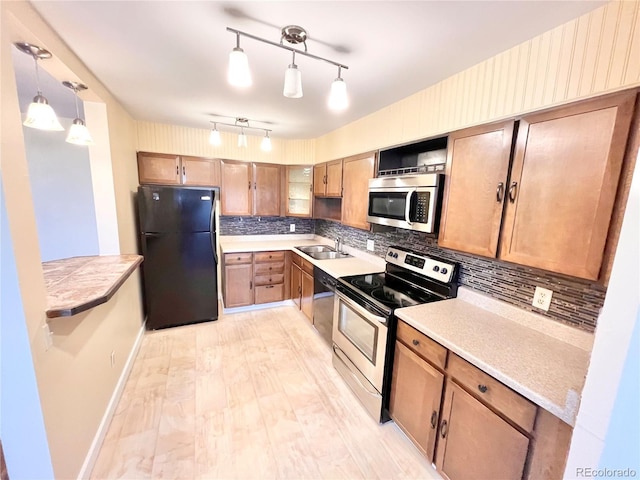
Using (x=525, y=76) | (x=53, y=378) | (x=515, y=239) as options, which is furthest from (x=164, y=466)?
(x=525, y=76)

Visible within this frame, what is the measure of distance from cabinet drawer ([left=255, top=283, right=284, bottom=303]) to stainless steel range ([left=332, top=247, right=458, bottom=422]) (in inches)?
55.7

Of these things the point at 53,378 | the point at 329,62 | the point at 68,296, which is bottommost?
the point at 53,378

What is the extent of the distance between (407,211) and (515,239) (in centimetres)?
69

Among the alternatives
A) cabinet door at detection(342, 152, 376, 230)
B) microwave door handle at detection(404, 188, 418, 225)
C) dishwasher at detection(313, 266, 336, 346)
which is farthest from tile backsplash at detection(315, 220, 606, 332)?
dishwasher at detection(313, 266, 336, 346)

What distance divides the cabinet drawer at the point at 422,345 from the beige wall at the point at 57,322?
1771 millimetres

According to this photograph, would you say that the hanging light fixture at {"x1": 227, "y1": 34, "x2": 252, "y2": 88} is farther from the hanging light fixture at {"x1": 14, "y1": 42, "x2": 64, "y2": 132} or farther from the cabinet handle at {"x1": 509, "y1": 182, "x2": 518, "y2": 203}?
the cabinet handle at {"x1": 509, "y1": 182, "x2": 518, "y2": 203}

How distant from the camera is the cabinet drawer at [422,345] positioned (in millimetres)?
1411

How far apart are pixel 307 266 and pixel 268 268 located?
0.67 meters

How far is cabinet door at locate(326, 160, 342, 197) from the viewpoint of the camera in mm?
2996

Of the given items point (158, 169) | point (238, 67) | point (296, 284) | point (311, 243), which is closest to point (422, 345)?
point (238, 67)

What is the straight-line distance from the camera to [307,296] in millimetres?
3203

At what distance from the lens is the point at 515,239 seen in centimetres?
137

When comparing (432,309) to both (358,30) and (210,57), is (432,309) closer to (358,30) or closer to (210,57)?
(358,30)

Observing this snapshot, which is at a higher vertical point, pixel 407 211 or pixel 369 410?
pixel 407 211
